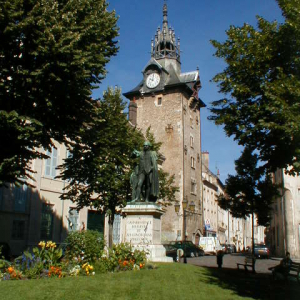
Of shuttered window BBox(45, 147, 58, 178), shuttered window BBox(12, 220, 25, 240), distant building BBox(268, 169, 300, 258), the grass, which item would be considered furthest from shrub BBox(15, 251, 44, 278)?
distant building BBox(268, 169, 300, 258)

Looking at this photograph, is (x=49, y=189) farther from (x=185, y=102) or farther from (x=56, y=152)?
(x=185, y=102)

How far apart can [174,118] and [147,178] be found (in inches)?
1259

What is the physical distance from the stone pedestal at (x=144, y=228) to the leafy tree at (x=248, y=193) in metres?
14.7

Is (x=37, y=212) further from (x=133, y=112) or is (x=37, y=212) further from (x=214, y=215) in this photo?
(x=214, y=215)

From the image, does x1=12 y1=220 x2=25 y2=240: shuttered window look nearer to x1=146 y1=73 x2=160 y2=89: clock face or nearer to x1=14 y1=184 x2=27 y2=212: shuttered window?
x1=14 y1=184 x2=27 y2=212: shuttered window

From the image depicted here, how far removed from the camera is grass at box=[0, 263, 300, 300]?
8055mm

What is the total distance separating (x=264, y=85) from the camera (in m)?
10.6

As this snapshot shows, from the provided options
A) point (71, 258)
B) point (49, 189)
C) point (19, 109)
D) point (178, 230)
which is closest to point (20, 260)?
point (71, 258)

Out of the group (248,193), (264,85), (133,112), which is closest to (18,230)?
(248,193)

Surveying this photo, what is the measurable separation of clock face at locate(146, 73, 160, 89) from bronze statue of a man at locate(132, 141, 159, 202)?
34.2 metres

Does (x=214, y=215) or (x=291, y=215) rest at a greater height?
(x=214, y=215)

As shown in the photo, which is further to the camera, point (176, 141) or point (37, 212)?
point (176, 141)

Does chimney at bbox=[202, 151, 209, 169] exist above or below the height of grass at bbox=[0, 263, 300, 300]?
above

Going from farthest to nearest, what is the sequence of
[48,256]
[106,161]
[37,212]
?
[37,212] < [106,161] < [48,256]
